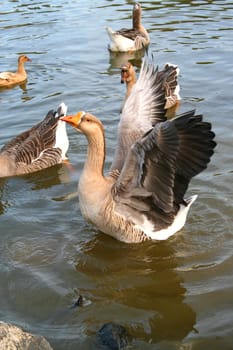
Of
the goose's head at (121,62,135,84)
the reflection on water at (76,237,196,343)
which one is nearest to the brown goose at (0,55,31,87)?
the goose's head at (121,62,135,84)

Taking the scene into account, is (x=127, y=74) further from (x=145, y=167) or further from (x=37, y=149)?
(x=145, y=167)

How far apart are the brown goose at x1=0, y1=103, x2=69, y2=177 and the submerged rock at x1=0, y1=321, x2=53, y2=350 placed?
4.93 m

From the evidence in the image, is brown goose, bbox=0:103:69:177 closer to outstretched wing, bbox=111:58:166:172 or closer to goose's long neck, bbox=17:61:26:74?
outstretched wing, bbox=111:58:166:172

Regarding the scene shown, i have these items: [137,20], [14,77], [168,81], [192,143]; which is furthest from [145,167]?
[137,20]

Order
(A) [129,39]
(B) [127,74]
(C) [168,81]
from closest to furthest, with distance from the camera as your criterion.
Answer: (B) [127,74], (C) [168,81], (A) [129,39]

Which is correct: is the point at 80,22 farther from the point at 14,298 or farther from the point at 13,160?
the point at 14,298

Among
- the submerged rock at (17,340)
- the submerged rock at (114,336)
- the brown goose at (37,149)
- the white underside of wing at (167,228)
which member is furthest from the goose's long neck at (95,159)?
the brown goose at (37,149)

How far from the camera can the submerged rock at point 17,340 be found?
13.9 feet

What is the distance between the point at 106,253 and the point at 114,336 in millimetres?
1916

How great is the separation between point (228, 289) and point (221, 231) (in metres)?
1.18

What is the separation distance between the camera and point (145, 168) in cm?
575

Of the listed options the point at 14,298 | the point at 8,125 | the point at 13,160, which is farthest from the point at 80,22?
the point at 14,298

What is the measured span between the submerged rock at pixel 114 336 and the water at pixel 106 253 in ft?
0.36

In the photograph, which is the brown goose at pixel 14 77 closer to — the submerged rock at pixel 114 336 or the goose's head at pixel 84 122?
the goose's head at pixel 84 122
